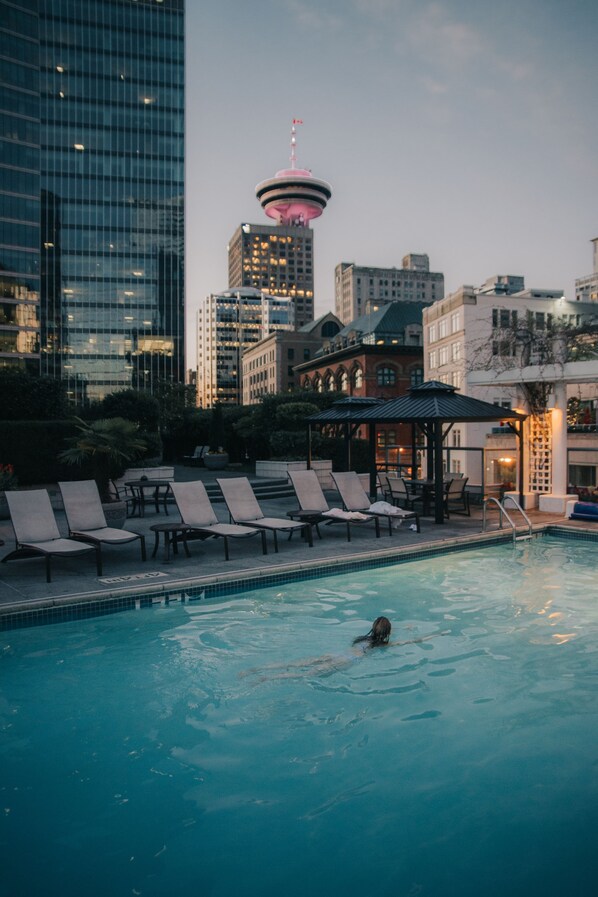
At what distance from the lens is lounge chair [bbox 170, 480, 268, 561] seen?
10078 millimetres

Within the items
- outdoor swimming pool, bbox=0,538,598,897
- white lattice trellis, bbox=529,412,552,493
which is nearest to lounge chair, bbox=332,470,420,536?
outdoor swimming pool, bbox=0,538,598,897

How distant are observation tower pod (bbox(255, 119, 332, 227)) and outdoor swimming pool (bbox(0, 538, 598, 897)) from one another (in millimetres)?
172576

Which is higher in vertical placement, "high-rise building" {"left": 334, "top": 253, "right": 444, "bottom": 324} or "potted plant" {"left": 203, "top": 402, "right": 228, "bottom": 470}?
"high-rise building" {"left": 334, "top": 253, "right": 444, "bottom": 324}

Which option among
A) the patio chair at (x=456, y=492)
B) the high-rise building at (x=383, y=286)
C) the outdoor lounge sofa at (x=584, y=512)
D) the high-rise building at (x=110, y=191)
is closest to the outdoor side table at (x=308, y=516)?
the patio chair at (x=456, y=492)

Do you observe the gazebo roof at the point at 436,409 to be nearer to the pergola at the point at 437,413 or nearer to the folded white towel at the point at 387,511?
the pergola at the point at 437,413

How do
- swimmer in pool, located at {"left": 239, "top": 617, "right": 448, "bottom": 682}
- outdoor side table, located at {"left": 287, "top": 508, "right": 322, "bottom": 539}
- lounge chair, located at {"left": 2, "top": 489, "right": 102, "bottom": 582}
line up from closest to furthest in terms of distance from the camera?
swimmer in pool, located at {"left": 239, "top": 617, "right": 448, "bottom": 682}
lounge chair, located at {"left": 2, "top": 489, "right": 102, "bottom": 582}
outdoor side table, located at {"left": 287, "top": 508, "right": 322, "bottom": 539}

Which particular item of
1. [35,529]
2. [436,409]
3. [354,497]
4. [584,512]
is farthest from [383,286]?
[35,529]

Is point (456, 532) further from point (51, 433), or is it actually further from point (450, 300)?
point (450, 300)

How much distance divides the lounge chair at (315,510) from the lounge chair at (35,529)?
409 centimetres

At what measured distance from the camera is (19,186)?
222 feet

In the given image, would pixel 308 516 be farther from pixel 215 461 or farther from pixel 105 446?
pixel 215 461

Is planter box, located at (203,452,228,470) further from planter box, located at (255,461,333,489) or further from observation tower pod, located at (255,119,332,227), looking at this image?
observation tower pod, located at (255,119,332,227)

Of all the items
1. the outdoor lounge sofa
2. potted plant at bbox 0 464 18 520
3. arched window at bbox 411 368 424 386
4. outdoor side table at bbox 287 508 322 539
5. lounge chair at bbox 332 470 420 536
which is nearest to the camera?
outdoor side table at bbox 287 508 322 539

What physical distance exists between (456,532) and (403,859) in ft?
29.4
